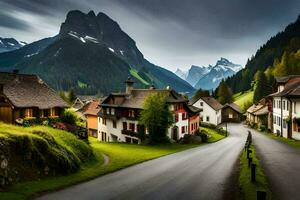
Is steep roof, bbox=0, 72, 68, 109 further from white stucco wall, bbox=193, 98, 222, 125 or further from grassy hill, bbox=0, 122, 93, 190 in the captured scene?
white stucco wall, bbox=193, 98, 222, 125

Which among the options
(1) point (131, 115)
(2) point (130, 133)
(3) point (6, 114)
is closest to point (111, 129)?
(2) point (130, 133)

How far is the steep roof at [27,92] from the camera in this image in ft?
141

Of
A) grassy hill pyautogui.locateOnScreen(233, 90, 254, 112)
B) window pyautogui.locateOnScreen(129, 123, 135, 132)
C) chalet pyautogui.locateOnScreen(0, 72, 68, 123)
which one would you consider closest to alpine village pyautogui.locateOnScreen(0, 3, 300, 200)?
chalet pyautogui.locateOnScreen(0, 72, 68, 123)

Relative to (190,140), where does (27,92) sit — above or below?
above

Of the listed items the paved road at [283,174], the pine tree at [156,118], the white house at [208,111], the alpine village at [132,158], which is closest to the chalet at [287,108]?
the alpine village at [132,158]

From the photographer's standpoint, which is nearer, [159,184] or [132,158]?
[159,184]

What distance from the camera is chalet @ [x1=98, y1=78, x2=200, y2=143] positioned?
6050 centimetres

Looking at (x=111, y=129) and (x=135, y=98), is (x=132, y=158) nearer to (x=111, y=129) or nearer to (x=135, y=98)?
(x=135, y=98)

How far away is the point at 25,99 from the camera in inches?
1734

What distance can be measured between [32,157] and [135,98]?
133 ft

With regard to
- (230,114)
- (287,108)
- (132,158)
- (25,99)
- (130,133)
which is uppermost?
(25,99)

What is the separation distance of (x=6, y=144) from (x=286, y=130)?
154ft

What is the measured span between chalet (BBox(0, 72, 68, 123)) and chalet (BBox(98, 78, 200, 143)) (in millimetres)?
16766

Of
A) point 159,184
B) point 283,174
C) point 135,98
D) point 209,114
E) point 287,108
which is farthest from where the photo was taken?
point 209,114
